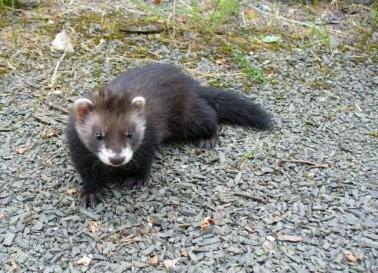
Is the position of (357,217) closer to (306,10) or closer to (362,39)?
(362,39)

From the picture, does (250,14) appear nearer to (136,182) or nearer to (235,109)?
(235,109)

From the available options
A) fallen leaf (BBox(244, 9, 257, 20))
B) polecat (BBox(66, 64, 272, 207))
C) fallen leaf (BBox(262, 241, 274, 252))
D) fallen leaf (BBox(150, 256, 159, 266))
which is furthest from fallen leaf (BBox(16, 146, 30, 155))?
fallen leaf (BBox(244, 9, 257, 20))

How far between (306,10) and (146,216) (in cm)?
455

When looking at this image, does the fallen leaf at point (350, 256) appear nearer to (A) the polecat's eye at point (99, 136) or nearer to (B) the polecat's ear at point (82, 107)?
(A) the polecat's eye at point (99, 136)

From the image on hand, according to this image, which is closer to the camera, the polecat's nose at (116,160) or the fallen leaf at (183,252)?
the fallen leaf at (183,252)

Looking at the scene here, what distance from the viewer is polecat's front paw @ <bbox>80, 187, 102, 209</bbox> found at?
3776 mm

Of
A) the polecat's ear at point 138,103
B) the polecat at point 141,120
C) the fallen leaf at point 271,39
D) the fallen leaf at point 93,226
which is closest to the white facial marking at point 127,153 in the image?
the polecat at point 141,120

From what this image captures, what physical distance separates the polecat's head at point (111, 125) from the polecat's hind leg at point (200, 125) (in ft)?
2.53

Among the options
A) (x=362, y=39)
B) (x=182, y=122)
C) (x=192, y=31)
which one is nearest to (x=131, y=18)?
(x=192, y=31)

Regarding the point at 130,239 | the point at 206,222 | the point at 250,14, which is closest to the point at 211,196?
the point at 206,222

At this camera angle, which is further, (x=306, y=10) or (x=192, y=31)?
(x=306, y=10)

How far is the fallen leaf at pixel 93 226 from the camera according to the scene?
3.57 meters

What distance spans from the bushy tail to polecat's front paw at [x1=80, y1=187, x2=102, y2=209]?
144 cm

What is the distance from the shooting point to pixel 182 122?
4.57 metres
